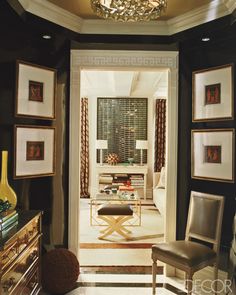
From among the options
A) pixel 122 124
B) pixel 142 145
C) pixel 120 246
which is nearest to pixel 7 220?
pixel 120 246

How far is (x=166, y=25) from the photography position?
11.0 feet

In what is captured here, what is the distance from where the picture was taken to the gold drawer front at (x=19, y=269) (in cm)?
189

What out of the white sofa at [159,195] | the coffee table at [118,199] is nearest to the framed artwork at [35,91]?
the coffee table at [118,199]

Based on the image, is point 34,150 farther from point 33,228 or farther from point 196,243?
point 196,243

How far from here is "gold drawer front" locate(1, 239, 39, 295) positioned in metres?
1.89

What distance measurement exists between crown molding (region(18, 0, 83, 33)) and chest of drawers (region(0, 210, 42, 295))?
1.80 m

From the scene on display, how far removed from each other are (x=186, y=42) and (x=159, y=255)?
2.21 metres

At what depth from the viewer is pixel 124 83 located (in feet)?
20.6

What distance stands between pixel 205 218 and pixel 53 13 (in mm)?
2477

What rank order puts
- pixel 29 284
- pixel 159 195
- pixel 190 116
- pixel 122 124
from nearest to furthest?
pixel 29 284 < pixel 190 116 < pixel 159 195 < pixel 122 124

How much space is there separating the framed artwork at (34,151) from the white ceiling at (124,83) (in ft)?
6.86

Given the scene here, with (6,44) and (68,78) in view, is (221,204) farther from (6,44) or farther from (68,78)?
(6,44)

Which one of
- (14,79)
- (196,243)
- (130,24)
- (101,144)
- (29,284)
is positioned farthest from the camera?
(101,144)

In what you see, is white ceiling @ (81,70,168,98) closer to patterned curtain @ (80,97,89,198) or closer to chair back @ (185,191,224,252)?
patterned curtain @ (80,97,89,198)
